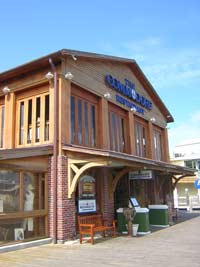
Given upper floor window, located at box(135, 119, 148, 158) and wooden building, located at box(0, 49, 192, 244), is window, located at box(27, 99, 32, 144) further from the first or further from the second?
upper floor window, located at box(135, 119, 148, 158)

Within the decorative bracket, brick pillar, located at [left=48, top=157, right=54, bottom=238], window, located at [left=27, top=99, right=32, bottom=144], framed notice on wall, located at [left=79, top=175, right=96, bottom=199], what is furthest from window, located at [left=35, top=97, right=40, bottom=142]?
framed notice on wall, located at [left=79, top=175, right=96, bottom=199]

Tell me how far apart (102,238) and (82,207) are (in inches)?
50.9

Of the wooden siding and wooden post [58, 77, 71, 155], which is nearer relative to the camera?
wooden post [58, 77, 71, 155]

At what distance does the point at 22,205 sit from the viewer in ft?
31.6

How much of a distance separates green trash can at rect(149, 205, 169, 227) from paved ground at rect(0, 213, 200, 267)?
3642 millimetres

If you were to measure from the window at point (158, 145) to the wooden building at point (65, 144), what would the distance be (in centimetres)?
252

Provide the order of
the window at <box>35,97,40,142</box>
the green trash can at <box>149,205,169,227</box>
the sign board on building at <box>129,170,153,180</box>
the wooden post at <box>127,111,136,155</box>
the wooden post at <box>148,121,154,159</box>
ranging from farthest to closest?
the wooden post at <box>148,121,154,159</box>, the wooden post at <box>127,111,136,155</box>, the green trash can at <box>149,205,169,227</box>, the sign board on building at <box>129,170,153,180</box>, the window at <box>35,97,40,142</box>

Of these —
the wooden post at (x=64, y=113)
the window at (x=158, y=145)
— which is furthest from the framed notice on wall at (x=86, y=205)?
the window at (x=158, y=145)

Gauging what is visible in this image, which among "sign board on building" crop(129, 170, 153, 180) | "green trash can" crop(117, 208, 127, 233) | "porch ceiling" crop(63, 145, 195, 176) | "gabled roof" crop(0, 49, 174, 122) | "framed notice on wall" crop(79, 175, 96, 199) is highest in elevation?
"gabled roof" crop(0, 49, 174, 122)

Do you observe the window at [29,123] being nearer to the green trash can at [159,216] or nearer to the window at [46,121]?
the window at [46,121]

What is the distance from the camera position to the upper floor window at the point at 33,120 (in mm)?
11656

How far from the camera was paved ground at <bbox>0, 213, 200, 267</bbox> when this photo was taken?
704cm

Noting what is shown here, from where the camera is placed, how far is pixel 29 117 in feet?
40.4

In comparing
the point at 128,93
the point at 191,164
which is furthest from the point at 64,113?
the point at 191,164
